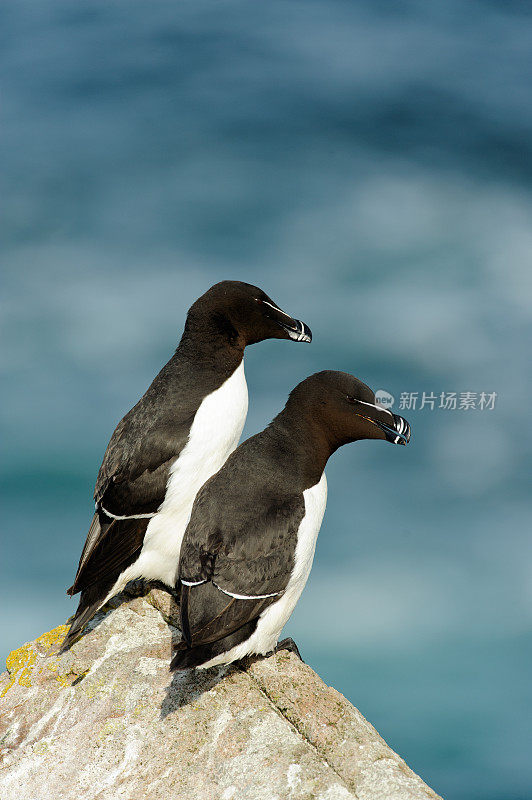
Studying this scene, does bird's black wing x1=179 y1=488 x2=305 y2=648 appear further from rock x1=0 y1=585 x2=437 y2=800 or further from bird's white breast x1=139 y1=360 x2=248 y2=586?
bird's white breast x1=139 y1=360 x2=248 y2=586

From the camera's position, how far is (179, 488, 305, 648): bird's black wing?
506 centimetres

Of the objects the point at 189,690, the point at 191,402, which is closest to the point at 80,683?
the point at 189,690

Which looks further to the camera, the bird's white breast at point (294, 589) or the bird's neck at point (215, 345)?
the bird's neck at point (215, 345)

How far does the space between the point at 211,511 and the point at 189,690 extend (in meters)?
1.10

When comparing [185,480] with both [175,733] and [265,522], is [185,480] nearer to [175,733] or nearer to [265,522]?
[265,522]

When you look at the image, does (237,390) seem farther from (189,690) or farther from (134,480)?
(189,690)

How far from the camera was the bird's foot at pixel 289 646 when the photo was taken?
5730mm

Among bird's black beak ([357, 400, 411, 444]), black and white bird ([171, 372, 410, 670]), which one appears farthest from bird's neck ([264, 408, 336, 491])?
bird's black beak ([357, 400, 411, 444])

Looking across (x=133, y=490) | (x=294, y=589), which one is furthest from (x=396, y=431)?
(x=133, y=490)

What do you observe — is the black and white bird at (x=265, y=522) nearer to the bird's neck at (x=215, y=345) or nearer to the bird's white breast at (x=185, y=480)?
the bird's white breast at (x=185, y=480)

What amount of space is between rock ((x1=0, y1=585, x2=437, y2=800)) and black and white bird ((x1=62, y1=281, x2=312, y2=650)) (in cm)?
45

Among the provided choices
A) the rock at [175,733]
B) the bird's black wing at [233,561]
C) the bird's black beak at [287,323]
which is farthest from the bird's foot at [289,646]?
the bird's black beak at [287,323]

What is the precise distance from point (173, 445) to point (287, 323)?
125cm

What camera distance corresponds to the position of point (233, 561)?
5203mm
